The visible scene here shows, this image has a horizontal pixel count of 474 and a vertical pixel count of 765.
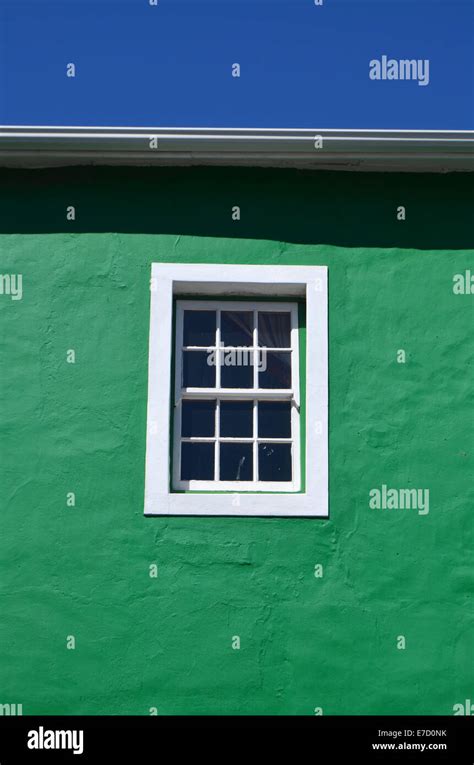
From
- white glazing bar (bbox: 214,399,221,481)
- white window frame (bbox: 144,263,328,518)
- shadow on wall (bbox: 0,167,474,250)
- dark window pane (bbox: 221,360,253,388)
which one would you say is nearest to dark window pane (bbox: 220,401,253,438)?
white glazing bar (bbox: 214,399,221,481)

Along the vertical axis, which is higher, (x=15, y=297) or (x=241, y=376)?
(x=15, y=297)

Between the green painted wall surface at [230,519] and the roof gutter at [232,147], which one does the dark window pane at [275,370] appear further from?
the roof gutter at [232,147]

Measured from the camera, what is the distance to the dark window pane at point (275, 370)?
766 cm

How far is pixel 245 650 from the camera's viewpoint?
23.1 ft

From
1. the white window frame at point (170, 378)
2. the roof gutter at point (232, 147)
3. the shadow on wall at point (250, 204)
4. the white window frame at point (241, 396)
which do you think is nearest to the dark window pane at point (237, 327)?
the white window frame at point (241, 396)

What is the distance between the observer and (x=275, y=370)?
7.70m

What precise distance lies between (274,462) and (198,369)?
2.81 ft

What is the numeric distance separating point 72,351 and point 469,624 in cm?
325

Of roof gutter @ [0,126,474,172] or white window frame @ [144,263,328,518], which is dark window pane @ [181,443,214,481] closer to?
white window frame @ [144,263,328,518]

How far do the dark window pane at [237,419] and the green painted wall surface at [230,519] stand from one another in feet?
1.97

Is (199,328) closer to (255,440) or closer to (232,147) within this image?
(255,440)

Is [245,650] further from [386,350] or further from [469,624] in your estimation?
[386,350]

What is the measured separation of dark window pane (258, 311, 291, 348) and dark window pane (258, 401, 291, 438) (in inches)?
16.9
